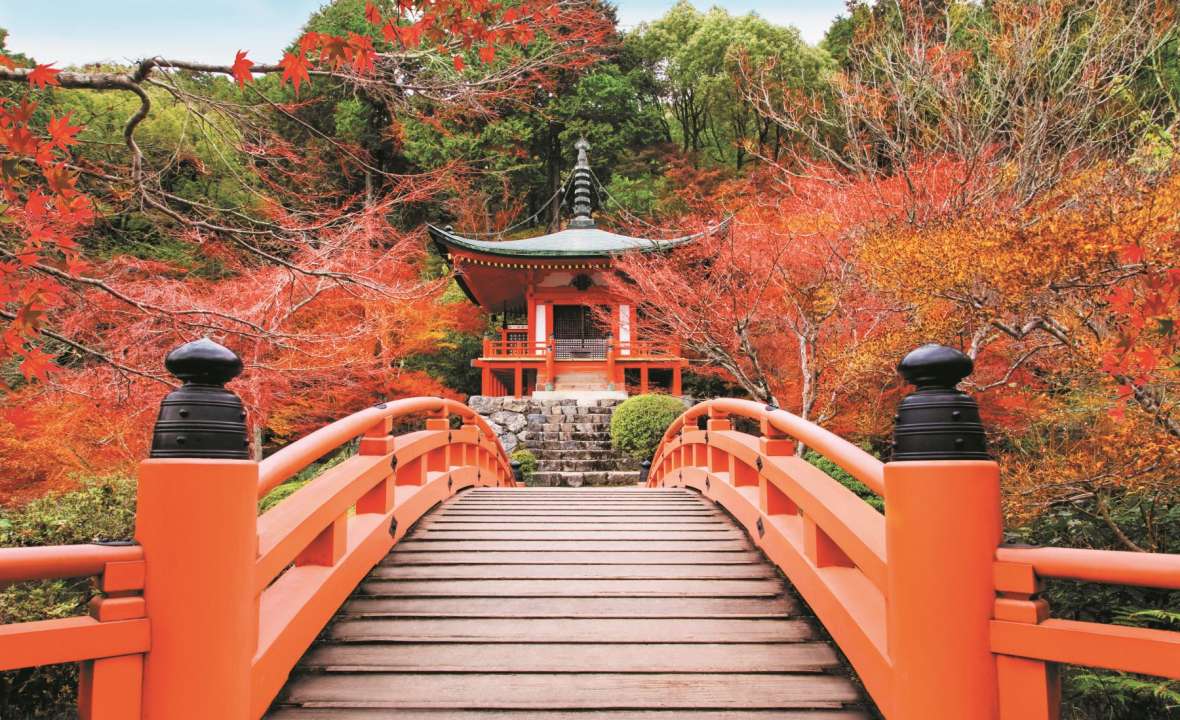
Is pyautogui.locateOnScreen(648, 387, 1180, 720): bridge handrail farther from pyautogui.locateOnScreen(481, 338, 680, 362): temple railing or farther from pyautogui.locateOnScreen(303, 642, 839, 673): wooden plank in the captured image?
pyautogui.locateOnScreen(481, 338, 680, 362): temple railing

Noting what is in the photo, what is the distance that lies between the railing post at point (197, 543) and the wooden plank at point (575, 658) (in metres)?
0.73

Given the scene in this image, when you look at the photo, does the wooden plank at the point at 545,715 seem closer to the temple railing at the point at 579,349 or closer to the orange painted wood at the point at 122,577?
the orange painted wood at the point at 122,577

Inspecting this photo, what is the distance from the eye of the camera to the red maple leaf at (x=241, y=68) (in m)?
3.13

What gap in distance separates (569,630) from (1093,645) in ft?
6.00

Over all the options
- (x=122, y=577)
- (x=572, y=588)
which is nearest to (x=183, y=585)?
(x=122, y=577)

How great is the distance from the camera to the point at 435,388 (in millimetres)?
16641

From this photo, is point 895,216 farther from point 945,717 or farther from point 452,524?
point 945,717

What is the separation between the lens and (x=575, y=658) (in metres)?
2.63

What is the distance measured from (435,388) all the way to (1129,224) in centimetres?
1434

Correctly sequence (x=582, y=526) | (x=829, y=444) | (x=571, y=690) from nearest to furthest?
(x=571, y=690) < (x=829, y=444) < (x=582, y=526)

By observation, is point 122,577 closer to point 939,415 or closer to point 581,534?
point 939,415

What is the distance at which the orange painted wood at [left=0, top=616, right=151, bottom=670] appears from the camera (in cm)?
156

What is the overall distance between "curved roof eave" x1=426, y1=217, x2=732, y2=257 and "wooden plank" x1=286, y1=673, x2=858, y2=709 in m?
12.4

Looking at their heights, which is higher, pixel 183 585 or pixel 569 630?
pixel 183 585
